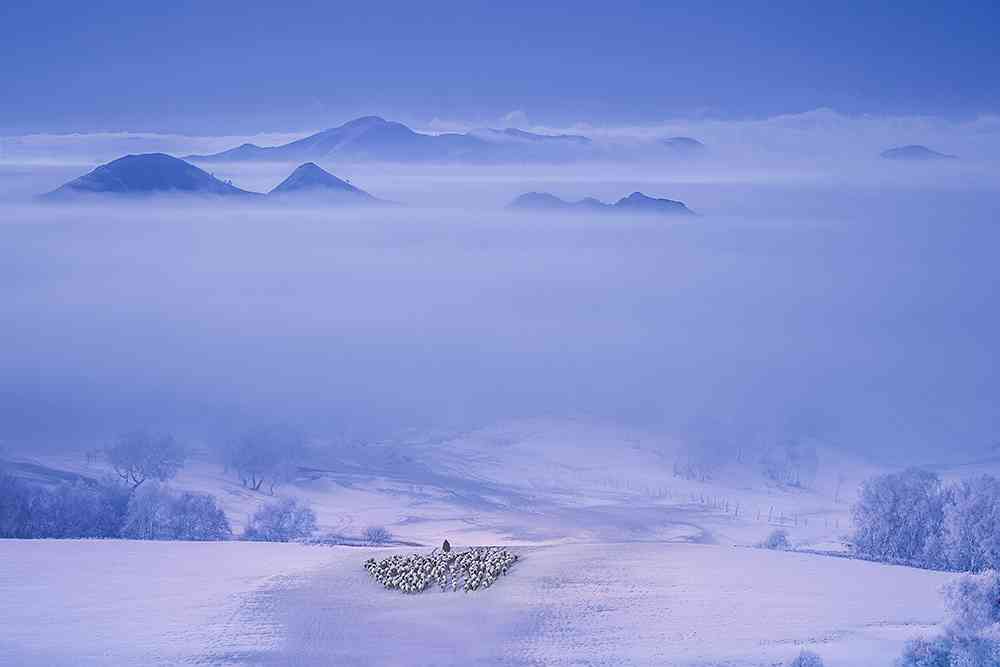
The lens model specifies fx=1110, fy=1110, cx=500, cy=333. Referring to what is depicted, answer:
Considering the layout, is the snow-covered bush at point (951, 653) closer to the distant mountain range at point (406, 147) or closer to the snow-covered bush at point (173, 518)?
the snow-covered bush at point (173, 518)

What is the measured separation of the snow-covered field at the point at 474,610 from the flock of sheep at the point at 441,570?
199 millimetres

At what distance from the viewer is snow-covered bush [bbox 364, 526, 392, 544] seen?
20.3m

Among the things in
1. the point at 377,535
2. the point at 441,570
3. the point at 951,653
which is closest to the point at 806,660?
the point at 951,653

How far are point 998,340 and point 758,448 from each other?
528cm

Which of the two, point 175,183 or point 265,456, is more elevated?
point 175,183

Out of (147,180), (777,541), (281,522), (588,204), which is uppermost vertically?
(147,180)

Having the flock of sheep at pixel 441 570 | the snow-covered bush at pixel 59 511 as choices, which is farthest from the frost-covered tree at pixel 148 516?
the flock of sheep at pixel 441 570

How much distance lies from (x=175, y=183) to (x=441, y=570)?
46.2ft

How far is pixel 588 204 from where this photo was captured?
25312 mm

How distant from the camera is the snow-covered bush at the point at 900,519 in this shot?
1817cm

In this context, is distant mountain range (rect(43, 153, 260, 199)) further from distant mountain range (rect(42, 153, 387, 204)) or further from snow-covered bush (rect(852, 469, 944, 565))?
snow-covered bush (rect(852, 469, 944, 565))

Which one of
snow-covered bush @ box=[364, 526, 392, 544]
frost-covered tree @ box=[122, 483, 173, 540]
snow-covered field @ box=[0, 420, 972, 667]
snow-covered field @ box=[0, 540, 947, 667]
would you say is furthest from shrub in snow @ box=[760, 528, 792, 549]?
frost-covered tree @ box=[122, 483, 173, 540]

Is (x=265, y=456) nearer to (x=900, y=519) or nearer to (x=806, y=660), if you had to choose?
(x=900, y=519)

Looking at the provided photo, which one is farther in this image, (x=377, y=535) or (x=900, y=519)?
(x=377, y=535)
